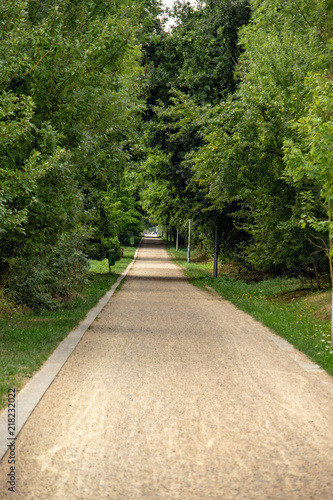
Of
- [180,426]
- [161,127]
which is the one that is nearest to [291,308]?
[180,426]

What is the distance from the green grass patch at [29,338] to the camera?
7242 mm

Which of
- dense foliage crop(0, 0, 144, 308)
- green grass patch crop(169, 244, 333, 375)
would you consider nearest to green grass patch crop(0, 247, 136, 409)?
dense foliage crop(0, 0, 144, 308)

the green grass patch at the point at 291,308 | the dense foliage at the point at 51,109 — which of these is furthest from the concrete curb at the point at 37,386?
the green grass patch at the point at 291,308

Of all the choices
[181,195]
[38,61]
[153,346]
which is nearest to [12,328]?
[153,346]

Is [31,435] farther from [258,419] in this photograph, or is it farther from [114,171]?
[114,171]

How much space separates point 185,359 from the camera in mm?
8727

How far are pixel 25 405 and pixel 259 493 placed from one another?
2.85 metres

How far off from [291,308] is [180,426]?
1108 centimetres

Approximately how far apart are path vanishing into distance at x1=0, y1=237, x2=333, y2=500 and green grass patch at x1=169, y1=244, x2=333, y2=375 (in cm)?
54

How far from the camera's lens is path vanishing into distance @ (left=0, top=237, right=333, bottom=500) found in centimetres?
420

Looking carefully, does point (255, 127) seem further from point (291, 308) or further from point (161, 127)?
point (161, 127)

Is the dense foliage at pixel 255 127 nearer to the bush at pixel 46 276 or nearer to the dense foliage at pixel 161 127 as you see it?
the dense foliage at pixel 161 127

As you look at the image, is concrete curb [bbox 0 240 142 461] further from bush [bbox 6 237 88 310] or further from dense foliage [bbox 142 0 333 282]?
dense foliage [bbox 142 0 333 282]

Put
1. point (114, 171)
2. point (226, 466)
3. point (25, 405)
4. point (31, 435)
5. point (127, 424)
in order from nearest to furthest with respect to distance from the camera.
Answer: point (226, 466) < point (31, 435) < point (127, 424) < point (25, 405) < point (114, 171)
